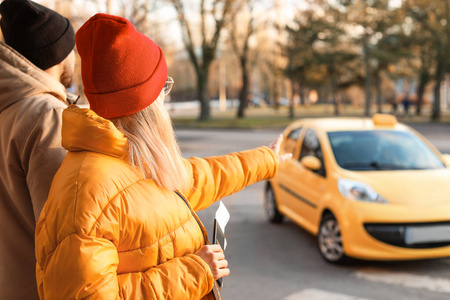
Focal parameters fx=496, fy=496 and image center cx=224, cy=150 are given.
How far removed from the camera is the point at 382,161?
19.1 feet

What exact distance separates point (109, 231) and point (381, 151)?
16.6 ft

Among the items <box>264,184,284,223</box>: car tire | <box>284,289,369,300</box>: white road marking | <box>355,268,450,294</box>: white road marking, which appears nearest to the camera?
<box>284,289,369,300</box>: white road marking

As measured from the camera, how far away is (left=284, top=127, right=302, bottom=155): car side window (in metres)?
6.77

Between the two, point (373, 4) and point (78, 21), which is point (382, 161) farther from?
point (373, 4)

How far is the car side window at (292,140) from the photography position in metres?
6.77

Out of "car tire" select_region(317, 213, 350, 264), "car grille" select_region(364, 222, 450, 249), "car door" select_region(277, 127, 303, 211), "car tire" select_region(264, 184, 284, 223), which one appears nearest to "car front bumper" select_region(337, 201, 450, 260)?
"car grille" select_region(364, 222, 450, 249)

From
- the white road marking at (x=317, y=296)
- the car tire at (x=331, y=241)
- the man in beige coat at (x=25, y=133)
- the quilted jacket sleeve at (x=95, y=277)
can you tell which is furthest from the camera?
the car tire at (x=331, y=241)

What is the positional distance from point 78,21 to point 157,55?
1629 cm

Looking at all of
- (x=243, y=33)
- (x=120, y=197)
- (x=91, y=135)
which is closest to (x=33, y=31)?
(x=91, y=135)

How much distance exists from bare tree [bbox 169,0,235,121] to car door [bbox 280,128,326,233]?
23.0 m

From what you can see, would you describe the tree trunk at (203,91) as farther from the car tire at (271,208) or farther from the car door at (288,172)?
the car door at (288,172)

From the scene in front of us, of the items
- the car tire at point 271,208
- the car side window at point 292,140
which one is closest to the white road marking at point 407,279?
the car tire at point 271,208

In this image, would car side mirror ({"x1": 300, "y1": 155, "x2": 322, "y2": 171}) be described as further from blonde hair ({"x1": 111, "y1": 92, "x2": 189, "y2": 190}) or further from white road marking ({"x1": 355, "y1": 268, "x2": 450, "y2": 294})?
blonde hair ({"x1": 111, "y1": 92, "x2": 189, "y2": 190})

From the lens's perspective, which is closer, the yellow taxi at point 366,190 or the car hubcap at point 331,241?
the yellow taxi at point 366,190
